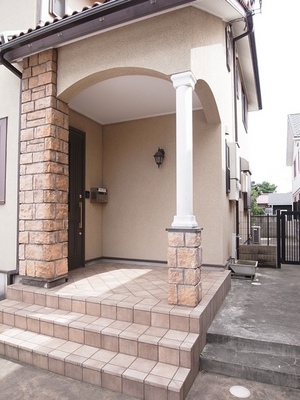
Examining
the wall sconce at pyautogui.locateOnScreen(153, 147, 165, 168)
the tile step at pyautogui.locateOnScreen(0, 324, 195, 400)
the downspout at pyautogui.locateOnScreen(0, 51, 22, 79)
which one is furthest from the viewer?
the wall sconce at pyautogui.locateOnScreen(153, 147, 165, 168)

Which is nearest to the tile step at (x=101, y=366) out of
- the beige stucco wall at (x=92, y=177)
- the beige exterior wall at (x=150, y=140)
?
the beige exterior wall at (x=150, y=140)

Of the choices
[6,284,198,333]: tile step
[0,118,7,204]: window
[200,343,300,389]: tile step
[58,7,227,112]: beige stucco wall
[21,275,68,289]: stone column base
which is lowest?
[200,343,300,389]: tile step

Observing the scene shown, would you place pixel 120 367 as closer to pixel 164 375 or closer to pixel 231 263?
pixel 164 375

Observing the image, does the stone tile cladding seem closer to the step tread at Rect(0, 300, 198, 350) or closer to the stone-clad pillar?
the step tread at Rect(0, 300, 198, 350)

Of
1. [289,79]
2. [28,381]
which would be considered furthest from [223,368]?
[289,79]

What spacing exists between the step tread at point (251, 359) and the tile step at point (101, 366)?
418 mm

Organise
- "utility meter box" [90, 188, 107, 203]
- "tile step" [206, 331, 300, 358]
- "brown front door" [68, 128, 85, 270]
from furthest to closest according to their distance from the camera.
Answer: "utility meter box" [90, 188, 107, 203] < "brown front door" [68, 128, 85, 270] < "tile step" [206, 331, 300, 358]

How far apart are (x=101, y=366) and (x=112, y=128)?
4913mm

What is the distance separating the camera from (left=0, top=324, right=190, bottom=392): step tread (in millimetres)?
2562

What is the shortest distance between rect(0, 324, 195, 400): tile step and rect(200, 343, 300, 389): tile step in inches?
14.5

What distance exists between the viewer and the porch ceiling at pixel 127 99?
4602mm

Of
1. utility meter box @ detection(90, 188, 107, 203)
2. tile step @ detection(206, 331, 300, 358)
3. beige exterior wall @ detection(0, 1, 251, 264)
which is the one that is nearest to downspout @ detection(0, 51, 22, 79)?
beige exterior wall @ detection(0, 1, 251, 264)

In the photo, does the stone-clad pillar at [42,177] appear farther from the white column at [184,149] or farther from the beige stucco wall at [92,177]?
the white column at [184,149]

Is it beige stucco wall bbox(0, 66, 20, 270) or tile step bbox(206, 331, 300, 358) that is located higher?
beige stucco wall bbox(0, 66, 20, 270)
